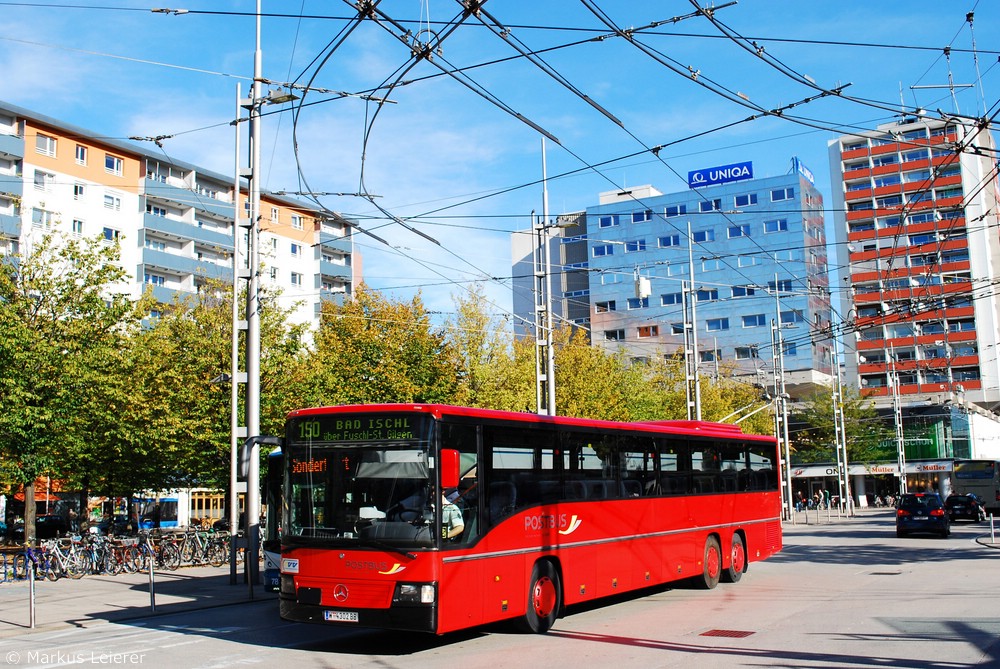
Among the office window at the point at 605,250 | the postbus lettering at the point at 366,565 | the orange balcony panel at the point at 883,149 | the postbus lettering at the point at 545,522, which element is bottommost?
the postbus lettering at the point at 366,565

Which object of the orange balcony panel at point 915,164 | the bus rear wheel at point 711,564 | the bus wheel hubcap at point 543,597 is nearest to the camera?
the bus wheel hubcap at point 543,597

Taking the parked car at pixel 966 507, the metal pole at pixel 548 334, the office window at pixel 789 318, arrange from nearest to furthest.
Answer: the metal pole at pixel 548 334 → the parked car at pixel 966 507 → the office window at pixel 789 318

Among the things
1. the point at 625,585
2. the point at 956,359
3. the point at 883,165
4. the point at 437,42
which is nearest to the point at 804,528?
the point at 625,585

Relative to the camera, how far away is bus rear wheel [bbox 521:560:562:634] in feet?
43.2

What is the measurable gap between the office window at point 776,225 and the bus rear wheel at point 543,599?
8179 cm

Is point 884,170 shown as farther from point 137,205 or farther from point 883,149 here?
point 137,205

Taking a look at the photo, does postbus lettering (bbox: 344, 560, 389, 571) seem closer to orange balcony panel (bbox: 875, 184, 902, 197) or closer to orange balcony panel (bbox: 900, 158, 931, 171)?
orange balcony panel (bbox: 875, 184, 902, 197)

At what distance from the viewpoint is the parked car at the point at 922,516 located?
115ft

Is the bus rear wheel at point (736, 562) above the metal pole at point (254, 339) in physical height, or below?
below

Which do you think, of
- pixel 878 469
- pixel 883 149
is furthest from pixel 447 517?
pixel 883 149

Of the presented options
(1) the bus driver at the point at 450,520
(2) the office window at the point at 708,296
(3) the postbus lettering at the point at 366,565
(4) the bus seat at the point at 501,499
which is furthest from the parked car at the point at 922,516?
(2) the office window at the point at 708,296

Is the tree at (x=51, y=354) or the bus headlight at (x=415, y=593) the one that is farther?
the tree at (x=51, y=354)

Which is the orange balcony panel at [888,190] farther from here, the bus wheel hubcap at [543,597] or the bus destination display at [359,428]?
the bus destination display at [359,428]

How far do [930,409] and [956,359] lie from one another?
1160cm
